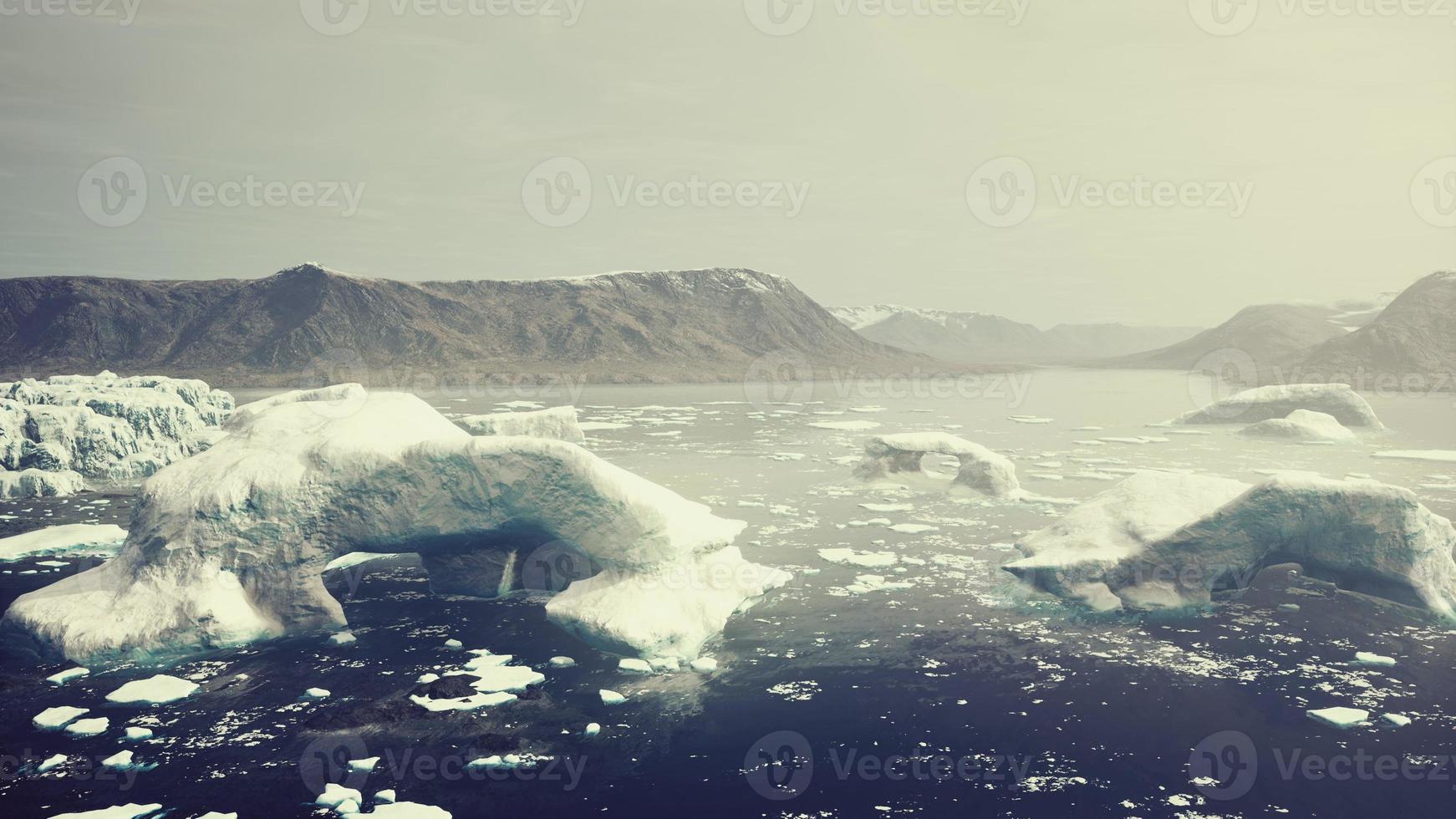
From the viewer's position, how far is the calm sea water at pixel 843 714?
7879 mm

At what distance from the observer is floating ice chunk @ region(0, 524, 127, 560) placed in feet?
55.4

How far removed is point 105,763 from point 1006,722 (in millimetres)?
9664

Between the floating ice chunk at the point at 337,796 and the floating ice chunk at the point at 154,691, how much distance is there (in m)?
3.56

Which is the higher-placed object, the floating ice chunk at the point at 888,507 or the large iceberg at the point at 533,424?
the large iceberg at the point at 533,424

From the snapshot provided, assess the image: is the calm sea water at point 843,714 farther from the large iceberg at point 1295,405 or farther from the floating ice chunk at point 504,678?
the large iceberg at point 1295,405

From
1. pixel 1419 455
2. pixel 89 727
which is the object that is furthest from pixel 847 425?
pixel 89 727

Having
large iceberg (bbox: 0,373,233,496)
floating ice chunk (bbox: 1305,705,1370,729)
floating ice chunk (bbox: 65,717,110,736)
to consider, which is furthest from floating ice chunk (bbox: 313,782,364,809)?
large iceberg (bbox: 0,373,233,496)

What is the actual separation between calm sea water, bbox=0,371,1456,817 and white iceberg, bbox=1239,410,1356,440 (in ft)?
84.4

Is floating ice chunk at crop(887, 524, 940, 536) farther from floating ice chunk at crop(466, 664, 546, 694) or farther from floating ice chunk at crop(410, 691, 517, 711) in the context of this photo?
floating ice chunk at crop(410, 691, 517, 711)

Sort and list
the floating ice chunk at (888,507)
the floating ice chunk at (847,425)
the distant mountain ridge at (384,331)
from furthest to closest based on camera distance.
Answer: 1. the distant mountain ridge at (384,331)
2. the floating ice chunk at (847,425)
3. the floating ice chunk at (888,507)

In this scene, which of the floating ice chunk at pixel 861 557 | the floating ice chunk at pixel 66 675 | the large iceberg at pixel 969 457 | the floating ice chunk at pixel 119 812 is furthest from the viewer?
the large iceberg at pixel 969 457

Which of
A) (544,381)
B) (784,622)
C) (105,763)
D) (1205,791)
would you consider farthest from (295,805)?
(544,381)

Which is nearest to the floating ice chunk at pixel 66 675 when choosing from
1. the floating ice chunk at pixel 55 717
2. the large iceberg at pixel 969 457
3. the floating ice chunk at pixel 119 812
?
the floating ice chunk at pixel 55 717

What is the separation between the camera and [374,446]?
12.5m
